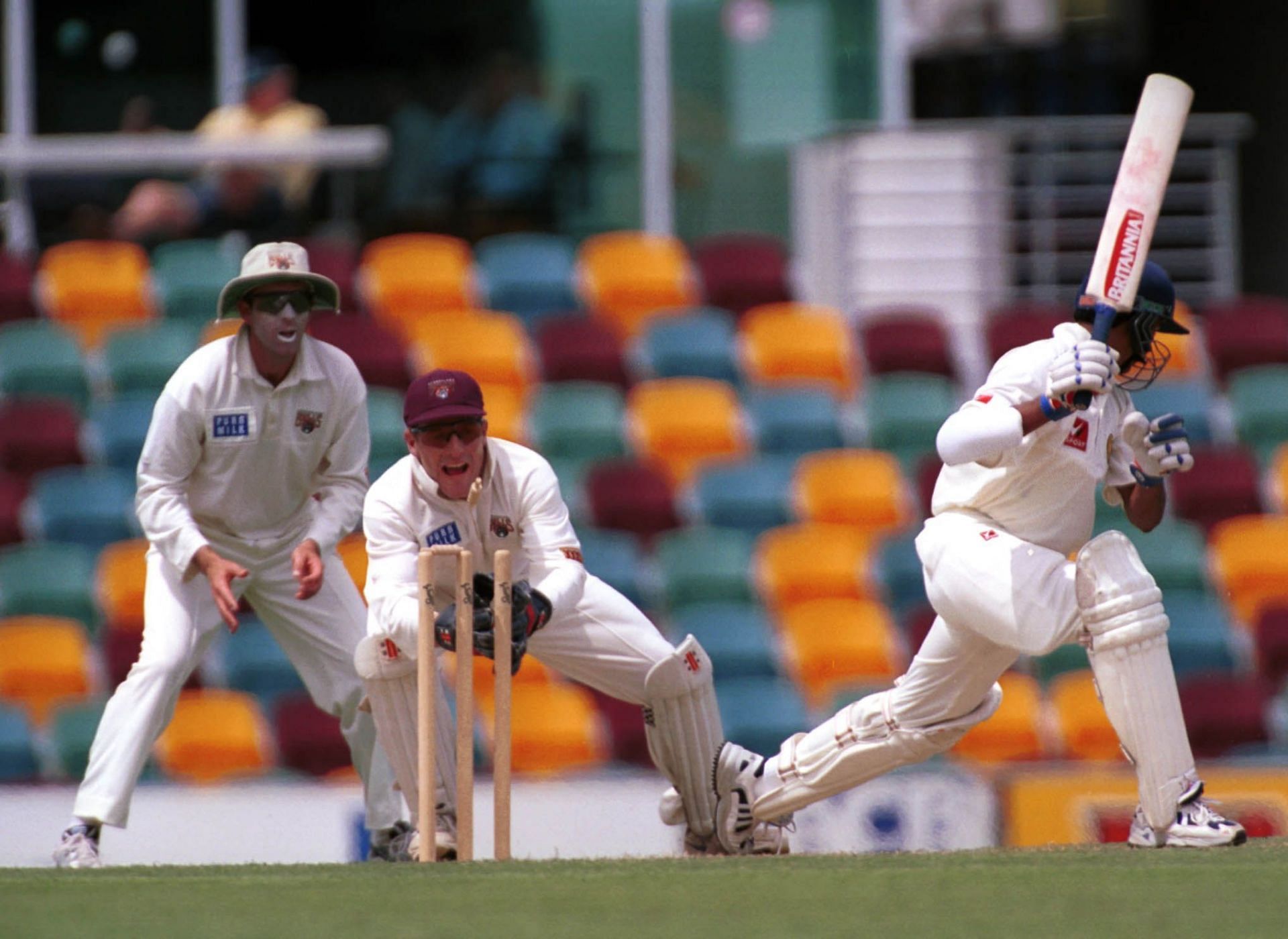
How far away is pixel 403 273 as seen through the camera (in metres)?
9.23

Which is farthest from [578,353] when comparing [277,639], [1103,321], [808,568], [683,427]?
[1103,321]

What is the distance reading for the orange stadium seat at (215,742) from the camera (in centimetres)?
700

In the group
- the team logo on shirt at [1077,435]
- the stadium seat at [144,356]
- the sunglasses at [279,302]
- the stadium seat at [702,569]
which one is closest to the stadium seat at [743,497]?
the stadium seat at [702,569]

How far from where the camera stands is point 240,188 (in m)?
9.03

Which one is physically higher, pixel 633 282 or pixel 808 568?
pixel 633 282

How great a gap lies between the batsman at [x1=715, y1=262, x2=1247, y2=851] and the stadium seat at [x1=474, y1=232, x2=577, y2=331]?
186 inches

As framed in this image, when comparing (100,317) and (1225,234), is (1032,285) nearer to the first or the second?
(1225,234)

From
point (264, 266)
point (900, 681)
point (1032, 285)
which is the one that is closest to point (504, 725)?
point (900, 681)

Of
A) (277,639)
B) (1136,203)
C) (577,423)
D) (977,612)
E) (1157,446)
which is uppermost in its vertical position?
(1136,203)

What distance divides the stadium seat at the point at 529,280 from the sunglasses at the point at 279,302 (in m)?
4.16

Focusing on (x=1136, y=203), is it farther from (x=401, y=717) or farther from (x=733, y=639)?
(x=733, y=639)

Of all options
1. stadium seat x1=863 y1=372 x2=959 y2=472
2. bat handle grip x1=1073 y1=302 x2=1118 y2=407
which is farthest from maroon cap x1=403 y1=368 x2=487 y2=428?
stadium seat x1=863 y1=372 x2=959 y2=472

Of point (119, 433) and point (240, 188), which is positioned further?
point (240, 188)

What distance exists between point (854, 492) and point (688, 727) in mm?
3485
